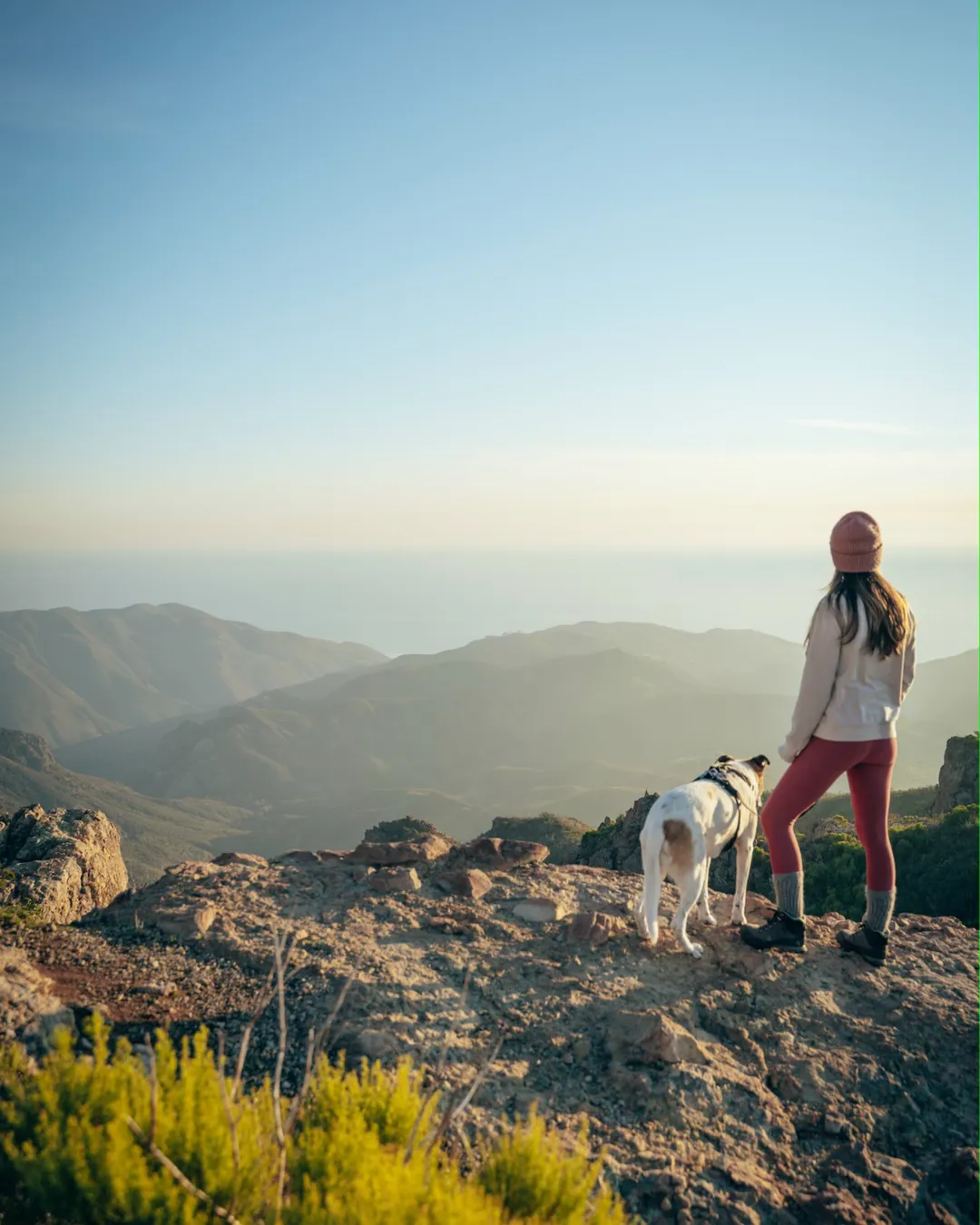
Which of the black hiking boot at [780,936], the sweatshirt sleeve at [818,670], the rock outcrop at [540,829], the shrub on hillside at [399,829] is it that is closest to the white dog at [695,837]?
the black hiking boot at [780,936]

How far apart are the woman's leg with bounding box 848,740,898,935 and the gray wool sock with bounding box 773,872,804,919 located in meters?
0.49

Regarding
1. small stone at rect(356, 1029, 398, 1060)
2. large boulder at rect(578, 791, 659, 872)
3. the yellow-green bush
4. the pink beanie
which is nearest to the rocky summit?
small stone at rect(356, 1029, 398, 1060)

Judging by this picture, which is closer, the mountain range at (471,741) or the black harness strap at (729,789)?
the black harness strap at (729,789)

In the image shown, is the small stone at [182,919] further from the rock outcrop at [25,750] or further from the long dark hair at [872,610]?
the rock outcrop at [25,750]

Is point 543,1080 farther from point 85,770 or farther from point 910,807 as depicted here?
point 85,770

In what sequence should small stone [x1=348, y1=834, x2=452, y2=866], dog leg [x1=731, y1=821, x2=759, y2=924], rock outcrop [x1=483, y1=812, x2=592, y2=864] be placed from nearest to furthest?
dog leg [x1=731, y1=821, x2=759, y2=924]
small stone [x1=348, y1=834, x2=452, y2=866]
rock outcrop [x1=483, y1=812, x2=592, y2=864]

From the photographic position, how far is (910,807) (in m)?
23.3

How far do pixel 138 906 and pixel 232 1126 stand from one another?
3.79m

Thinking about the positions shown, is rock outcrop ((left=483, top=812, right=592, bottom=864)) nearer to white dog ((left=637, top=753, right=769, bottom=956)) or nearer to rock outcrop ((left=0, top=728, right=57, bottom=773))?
white dog ((left=637, top=753, right=769, bottom=956))

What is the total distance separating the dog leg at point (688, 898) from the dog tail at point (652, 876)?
0.49 ft

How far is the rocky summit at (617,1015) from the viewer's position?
387 cm

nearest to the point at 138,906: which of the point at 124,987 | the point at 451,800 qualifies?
the point at 124,987

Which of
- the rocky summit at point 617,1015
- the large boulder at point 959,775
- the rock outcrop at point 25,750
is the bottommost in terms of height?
the rock outcrop at point 25,750

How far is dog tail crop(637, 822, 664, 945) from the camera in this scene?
519cm
